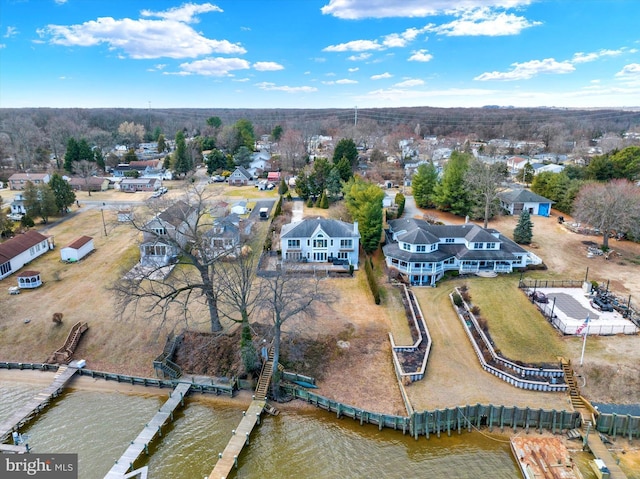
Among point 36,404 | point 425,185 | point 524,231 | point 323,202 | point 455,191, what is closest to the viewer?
point 36,404

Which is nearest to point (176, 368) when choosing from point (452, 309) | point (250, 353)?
point (250, 353)

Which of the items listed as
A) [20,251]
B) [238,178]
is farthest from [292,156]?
[20,251]

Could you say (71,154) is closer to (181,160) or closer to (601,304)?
(181,160)

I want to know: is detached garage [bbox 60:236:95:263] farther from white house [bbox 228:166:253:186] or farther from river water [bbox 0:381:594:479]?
white house [bbox 228:166:253:186]

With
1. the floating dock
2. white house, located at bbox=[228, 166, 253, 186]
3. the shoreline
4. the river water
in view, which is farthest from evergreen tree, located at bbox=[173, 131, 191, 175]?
the floating dock

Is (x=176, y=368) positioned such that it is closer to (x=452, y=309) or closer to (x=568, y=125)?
(x=452, y=309)

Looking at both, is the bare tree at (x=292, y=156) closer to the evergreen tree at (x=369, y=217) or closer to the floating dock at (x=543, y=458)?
the evergreen tree at (x=369, y=217)
